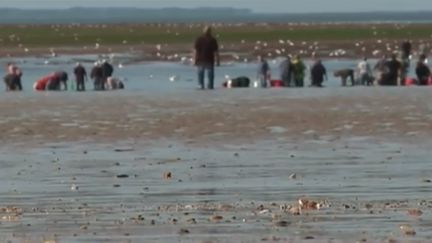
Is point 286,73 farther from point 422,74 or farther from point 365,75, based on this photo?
point 422,74

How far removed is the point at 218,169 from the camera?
52.3 ft

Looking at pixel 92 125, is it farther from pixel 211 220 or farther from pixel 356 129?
pixel 211 220

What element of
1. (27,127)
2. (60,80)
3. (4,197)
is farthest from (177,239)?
(60,80)

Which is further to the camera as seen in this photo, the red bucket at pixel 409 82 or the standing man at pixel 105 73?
the standing man at pixel 105 73

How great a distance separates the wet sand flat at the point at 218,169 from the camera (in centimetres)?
1138

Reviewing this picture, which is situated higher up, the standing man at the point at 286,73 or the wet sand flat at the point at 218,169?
the wet sand flat at the point at 218,169

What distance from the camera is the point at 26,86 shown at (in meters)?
40.8

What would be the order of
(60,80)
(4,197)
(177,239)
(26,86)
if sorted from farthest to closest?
1. (26,86)
2. (60,80)
3. (4,197)
4. (177,239)

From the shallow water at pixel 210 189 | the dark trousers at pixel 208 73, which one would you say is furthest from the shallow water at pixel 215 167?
the dark trousers at pixel 208 73

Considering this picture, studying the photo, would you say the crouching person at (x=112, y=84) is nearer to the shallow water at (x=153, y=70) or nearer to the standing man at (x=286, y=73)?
the shallow water at (x=153, y=70)

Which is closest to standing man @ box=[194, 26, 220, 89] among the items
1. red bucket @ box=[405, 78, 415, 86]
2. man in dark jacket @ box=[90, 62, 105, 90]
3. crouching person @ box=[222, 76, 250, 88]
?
crouching person @ box=[222, 76, 250, 88]

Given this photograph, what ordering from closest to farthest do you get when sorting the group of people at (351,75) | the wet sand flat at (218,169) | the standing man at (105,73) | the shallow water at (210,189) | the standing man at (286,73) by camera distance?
the shallow water at (210,189)
the wet sand flat at (218,169)
the group of people at (351,75)
the standing man at (286,73)
the standing man at (105,73)

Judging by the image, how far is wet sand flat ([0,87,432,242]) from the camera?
11375 millimetres

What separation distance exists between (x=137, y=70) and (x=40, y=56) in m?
20.7
